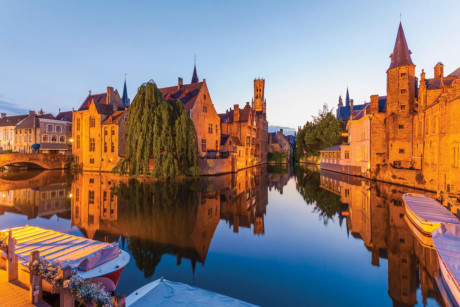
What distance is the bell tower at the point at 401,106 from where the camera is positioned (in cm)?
2680

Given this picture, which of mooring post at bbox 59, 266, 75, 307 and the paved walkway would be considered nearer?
mooring post at bbox 59, 266, 75, 307

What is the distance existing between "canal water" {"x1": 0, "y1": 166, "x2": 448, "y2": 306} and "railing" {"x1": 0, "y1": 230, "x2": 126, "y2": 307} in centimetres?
209

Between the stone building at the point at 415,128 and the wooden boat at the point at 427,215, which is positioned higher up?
the stone building at the point at 415,128

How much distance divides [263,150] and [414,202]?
55482 millimetres

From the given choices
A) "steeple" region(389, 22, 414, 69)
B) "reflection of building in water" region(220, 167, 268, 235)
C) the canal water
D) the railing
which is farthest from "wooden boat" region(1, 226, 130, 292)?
"steeple" region(389, 22, 414, 69)

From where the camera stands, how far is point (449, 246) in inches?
285

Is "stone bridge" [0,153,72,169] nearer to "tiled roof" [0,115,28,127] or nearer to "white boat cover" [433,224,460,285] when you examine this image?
"tiled roof" [0,115,28,127]

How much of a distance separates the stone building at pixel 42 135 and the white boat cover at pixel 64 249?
50.8 metres

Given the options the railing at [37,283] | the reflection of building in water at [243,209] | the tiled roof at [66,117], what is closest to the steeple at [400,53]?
the reflection of building in water at [243,209]

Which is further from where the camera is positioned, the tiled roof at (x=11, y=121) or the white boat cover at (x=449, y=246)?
the tiled roof at (x=11, y=121)

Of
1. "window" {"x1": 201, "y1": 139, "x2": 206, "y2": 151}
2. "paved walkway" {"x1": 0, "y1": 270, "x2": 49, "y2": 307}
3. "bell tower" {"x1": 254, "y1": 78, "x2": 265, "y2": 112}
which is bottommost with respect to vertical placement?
"paved walkway" {"x1": 0, "y1": 270, "x2": 49, "y2": 307}

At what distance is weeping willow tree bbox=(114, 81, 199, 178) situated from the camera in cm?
2592

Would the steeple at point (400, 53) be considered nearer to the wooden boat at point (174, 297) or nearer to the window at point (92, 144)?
the wooden boat at point (174, 297)

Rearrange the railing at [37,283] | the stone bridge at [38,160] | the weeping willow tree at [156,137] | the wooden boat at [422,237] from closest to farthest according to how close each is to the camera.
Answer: the railing at [37,283] → the wooden boat at [422,237] → the weeping willow tree at [156,137] → the stone bridge at [38,160]
